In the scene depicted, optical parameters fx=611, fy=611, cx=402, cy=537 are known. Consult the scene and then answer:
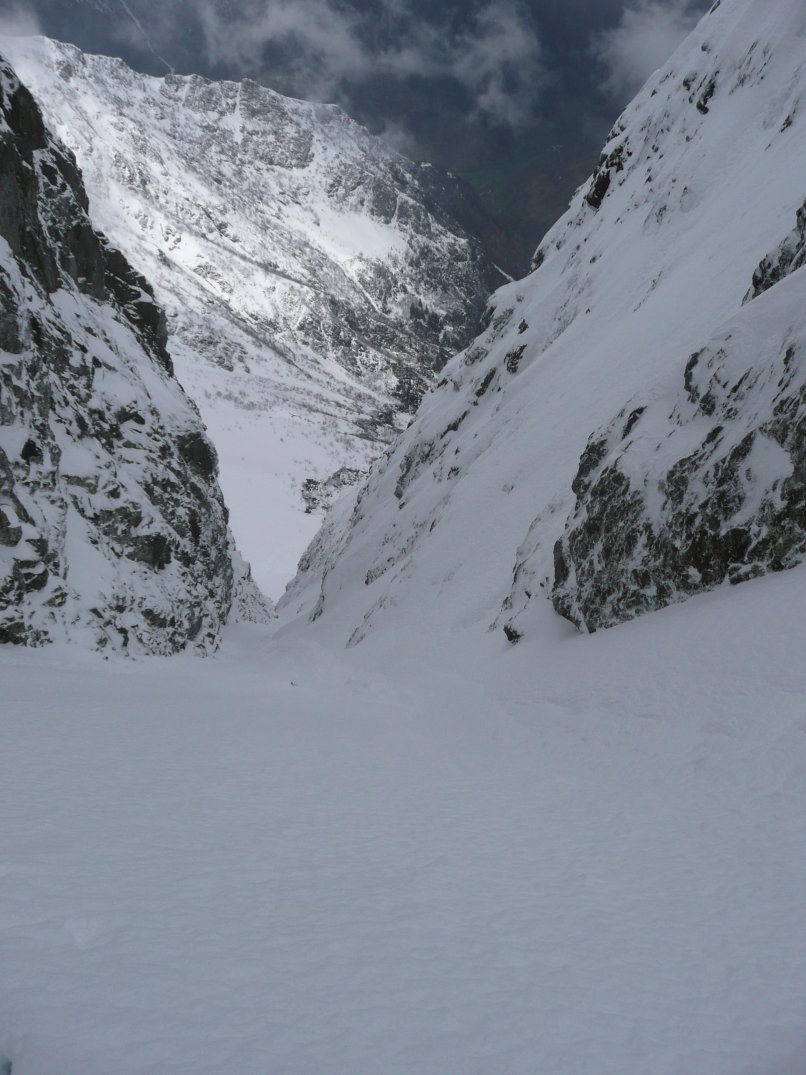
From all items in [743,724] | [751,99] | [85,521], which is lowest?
[85,521]

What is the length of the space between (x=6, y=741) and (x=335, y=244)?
634 ft

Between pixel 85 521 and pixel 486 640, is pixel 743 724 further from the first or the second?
pixel 85 521

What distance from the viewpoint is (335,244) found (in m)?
177

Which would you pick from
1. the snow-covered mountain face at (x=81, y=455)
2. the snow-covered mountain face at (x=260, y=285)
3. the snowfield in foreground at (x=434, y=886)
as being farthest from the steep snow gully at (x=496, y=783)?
the snow-covered mountain face at (x=260, y=285)

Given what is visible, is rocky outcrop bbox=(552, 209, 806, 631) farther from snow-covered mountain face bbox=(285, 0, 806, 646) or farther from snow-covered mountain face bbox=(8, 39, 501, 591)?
snow-covered mountain face bbox=(8, 39, 501, 591)

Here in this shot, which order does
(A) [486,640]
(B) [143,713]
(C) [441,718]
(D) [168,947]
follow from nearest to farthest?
(D) [168,947], (B) [143,713], (C) [441,718], (A) [486,640]

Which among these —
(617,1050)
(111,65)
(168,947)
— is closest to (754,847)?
Result: (617,1050)

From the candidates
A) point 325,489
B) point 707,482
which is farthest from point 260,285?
point 707,482

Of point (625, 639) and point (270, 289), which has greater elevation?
point (625, 639)

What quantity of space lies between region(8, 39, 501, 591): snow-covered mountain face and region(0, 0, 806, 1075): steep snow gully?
115ft

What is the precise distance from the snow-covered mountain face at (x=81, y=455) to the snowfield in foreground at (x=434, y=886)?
7.46 metres

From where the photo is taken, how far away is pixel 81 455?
16812 mm

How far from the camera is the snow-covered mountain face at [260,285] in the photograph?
6579 centimetres

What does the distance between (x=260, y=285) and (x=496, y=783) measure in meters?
149
